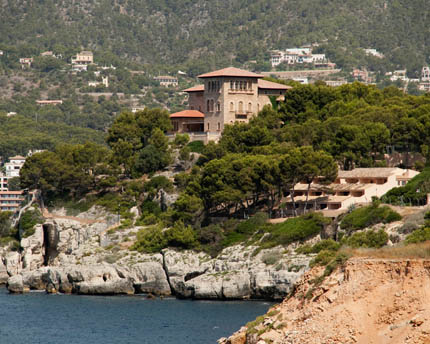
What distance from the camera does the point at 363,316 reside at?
29.7 meters

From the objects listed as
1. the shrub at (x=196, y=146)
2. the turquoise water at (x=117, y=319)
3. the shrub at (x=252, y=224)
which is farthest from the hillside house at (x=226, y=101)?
the turquoise water at (x=117, y=319)

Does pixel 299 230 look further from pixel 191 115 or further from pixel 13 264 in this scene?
pixel 191 115

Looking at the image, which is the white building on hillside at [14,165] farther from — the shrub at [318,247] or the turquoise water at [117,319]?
the shrub at [318,247]

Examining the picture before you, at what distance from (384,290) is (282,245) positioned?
5107cm

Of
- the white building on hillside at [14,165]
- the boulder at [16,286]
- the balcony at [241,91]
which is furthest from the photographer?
the white building on hillside at [14,165]

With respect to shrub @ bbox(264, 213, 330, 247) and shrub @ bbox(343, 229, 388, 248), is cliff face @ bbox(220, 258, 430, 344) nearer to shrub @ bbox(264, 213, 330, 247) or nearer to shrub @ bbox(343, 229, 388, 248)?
shrub @ bbox(343, 229, 388, 248)

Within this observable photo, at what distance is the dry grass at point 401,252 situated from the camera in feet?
97.0

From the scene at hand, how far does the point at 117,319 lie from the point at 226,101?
137 feet

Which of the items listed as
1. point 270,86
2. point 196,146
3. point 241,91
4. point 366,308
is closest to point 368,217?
point 196,146

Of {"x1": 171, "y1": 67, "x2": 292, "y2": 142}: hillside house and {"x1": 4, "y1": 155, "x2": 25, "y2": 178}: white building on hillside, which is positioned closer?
→ {"x1": 171, "y1": 67, "x2": 292, "y2": 142}: hillside house

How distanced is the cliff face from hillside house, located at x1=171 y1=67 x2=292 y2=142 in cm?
7516

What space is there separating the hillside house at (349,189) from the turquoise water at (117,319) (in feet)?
46.8

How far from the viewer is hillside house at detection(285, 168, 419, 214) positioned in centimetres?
8612

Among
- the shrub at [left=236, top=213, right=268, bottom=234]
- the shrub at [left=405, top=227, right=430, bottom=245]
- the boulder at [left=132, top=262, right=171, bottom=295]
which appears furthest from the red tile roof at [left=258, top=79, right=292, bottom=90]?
the shrub at [left=405, top=227, right=430, bottom=245]
